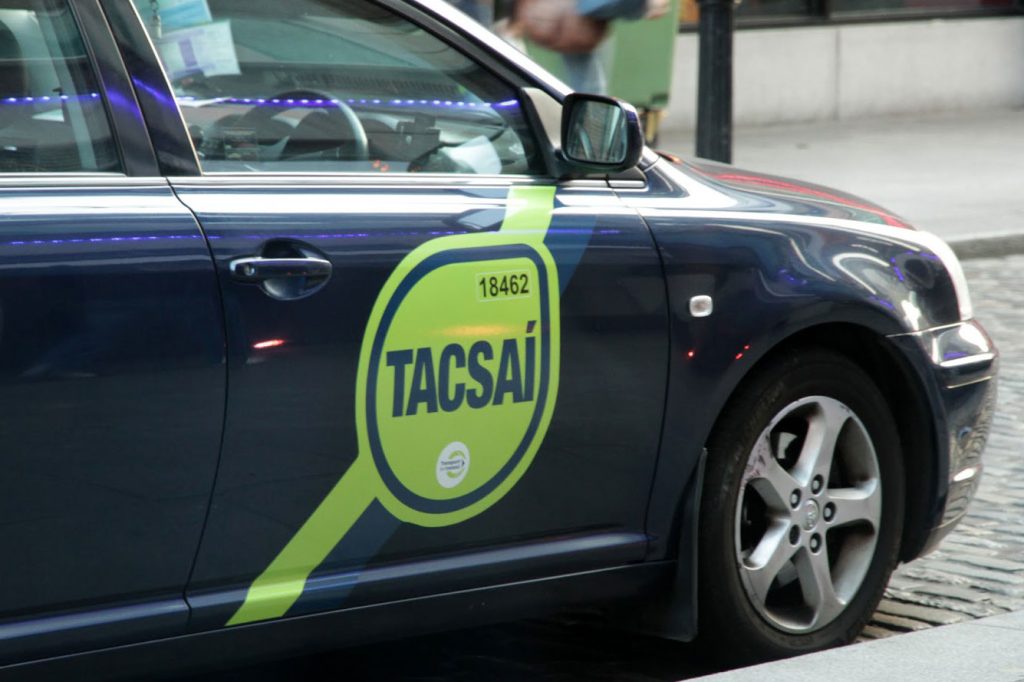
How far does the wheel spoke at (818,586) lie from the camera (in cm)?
404

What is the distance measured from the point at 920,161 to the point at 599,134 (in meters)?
10.9

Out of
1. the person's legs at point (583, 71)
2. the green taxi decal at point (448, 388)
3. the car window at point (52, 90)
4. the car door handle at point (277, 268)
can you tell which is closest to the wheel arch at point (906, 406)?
the green taxi decal at point (448, 388)

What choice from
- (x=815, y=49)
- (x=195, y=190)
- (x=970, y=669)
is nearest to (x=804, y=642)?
(x=970, y=669)

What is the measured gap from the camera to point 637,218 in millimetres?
3734

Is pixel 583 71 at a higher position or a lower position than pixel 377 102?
lower

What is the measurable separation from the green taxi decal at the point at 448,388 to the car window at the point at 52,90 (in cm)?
57

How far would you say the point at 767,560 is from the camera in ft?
12.9

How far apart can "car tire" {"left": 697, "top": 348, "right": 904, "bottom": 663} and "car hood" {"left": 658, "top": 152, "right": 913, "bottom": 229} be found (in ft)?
1.11

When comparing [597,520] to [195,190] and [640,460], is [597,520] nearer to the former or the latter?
[640,460]

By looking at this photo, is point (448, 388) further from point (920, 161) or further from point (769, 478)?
point (920, 161)

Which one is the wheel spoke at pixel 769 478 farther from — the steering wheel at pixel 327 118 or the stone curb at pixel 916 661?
the steering wheel at pixel 327 118

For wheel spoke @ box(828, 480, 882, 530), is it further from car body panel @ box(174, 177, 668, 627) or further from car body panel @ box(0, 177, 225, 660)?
car body panel @ box(0, 177, 225, 660)

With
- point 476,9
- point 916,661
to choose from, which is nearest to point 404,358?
point 916,661

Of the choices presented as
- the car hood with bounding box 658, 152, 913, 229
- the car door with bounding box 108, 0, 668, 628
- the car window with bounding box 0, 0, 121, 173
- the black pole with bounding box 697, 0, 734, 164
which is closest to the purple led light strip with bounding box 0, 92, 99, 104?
the car window with bounding box 0, 0, 121, 173
